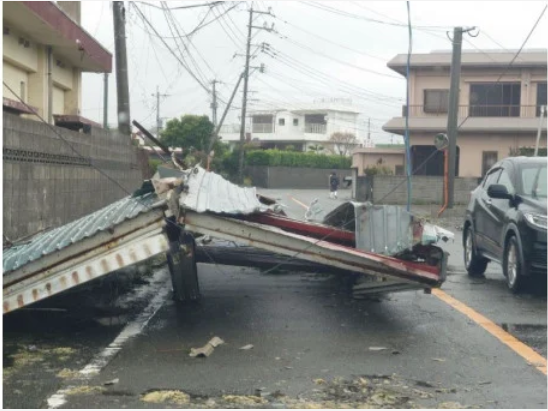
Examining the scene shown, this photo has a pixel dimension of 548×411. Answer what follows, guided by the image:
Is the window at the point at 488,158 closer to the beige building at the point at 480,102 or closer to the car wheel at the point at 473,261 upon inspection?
the beige building at the point at 480,102

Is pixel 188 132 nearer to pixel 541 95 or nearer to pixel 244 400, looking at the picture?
pixel 541 95

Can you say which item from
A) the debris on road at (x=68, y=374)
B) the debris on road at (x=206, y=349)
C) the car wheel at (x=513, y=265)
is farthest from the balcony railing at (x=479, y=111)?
the debris on road at (x=68, y=374)

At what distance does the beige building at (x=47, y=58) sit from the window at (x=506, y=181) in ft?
26.4

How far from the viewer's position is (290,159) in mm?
71875

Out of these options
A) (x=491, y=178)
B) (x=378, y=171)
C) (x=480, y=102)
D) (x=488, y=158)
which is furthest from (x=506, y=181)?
(x=488, y=158)

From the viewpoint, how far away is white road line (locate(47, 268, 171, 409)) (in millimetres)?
5863

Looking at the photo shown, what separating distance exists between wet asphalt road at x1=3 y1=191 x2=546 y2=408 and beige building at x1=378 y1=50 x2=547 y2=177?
33.7 meters

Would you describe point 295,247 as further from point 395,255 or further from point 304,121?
point 304,121

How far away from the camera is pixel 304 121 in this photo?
96875mm

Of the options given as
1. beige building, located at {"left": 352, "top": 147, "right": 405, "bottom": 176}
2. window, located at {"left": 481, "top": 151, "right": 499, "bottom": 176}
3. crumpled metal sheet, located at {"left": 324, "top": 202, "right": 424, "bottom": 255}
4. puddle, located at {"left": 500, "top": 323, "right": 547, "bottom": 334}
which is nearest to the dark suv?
puddle, located at {"left": 500, "top": 323, "right": 547, "bottom": 334}

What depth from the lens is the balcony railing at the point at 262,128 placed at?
96.5 meters

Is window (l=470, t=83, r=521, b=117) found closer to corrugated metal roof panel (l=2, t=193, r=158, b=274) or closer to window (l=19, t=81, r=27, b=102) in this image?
window (l=19, t=81, r=27, b=102)

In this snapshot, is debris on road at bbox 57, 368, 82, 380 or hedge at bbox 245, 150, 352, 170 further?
hedge at bbox 245, 150, 352, 170

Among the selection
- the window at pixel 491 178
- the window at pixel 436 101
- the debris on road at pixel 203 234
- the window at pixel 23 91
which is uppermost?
the window at pixel 436 101
